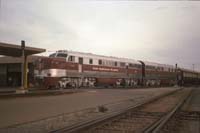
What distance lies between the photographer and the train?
28.1 m

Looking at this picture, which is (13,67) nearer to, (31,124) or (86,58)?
(86,58)

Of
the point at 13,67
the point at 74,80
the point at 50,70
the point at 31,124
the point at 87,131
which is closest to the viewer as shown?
the point at 87,131

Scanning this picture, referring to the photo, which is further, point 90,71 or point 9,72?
point 9,72

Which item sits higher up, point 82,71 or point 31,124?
point 82,71

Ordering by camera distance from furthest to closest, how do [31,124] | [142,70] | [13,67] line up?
[13,67]
[142,70]
[31,124]

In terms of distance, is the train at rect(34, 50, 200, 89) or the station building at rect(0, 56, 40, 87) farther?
the station building at rect(0, 56, 40, 87)

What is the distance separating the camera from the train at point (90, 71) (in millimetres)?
28125

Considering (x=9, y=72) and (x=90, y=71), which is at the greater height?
(x=9, y=72)

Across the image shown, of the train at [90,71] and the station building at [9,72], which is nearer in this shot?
the train at [90,71]

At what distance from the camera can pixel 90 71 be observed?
32562 mm

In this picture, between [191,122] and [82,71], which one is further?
[82,71]

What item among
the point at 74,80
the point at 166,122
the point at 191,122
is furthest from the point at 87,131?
the point at 74,80

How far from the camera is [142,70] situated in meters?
45.7

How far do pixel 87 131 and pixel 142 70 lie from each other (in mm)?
37756
